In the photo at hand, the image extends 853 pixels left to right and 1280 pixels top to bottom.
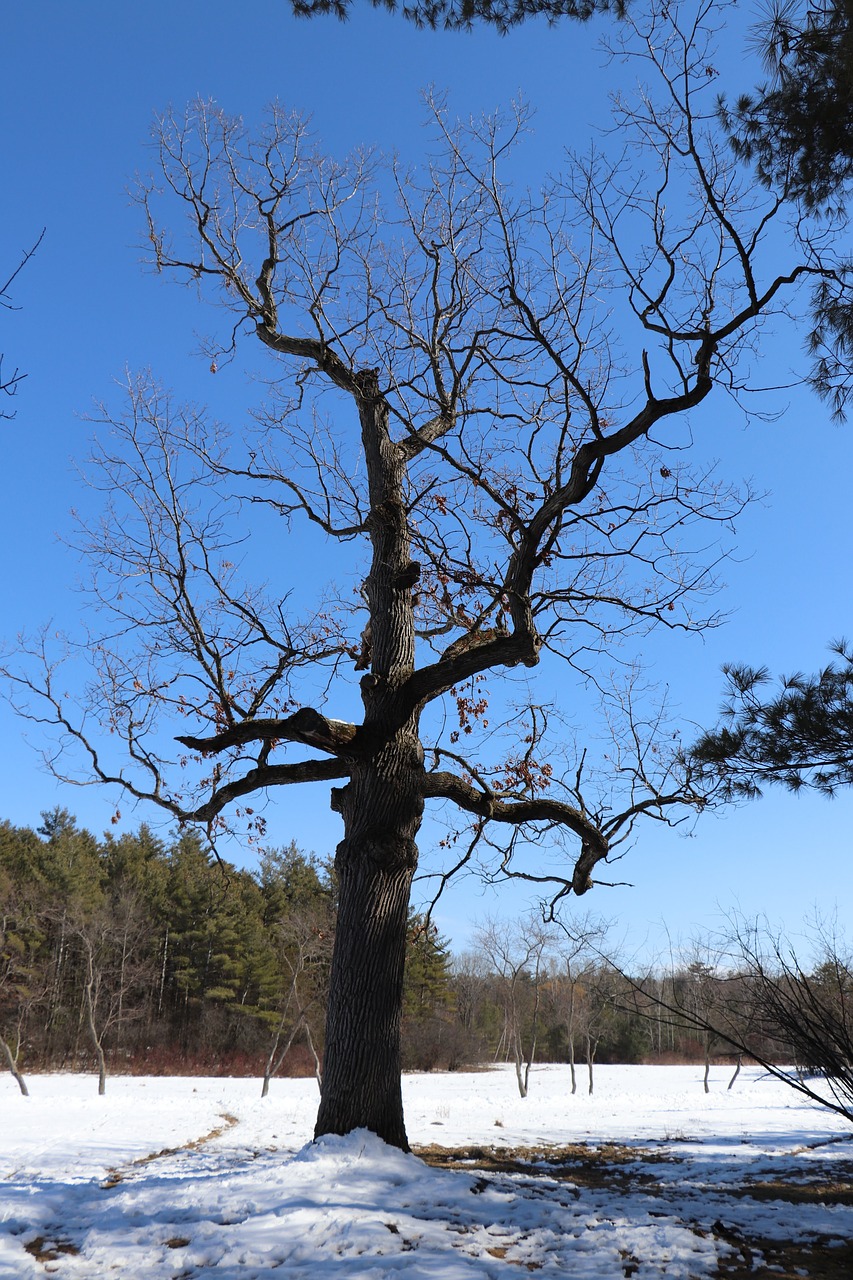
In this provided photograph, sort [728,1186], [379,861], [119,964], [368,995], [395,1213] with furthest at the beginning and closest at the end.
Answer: [119,964], [728,1186], [379,861], [368,995], [395,1213]

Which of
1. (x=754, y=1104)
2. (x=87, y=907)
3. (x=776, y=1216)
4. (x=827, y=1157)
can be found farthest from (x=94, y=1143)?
(x=87, y=907)

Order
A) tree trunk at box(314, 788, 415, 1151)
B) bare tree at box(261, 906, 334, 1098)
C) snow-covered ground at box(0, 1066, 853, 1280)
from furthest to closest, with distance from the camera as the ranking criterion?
bare tree at box(261, 906, 334, 1098) → tree trunk at box(314, 788, 415, 1151) → snow-covered ground at box(0, 1066, 853, 1280)

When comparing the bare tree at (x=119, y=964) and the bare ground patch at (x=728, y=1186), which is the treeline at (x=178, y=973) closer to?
the bare tree at (x=119, y=964)

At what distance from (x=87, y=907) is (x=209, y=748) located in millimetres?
28368

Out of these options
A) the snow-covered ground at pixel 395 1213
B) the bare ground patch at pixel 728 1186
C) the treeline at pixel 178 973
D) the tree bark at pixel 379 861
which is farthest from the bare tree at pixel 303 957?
the tree bark at pixel 379 861

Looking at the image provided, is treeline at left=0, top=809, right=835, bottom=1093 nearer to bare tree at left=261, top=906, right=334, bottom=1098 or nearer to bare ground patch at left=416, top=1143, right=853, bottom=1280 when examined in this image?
bare tree at left=261, top=906, right=334, bottom=1098

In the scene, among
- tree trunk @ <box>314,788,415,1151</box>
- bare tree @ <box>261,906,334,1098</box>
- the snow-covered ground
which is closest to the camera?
the snow-covered ground

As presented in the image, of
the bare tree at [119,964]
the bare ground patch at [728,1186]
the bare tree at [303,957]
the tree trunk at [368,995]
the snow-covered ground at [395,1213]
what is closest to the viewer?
the snow-covered ground at [395,1213]

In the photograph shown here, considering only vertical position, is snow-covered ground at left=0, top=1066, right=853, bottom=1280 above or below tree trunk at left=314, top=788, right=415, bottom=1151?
below

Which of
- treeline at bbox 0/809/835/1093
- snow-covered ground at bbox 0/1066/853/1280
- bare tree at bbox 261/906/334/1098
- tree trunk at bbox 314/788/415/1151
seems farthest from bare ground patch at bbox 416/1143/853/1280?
treeline at bbox 0/809/835/1093

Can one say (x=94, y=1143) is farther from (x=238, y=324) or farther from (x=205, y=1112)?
(x=238, y=324)

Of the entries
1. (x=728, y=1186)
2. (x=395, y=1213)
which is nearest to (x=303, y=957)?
(x=728, y=1186)

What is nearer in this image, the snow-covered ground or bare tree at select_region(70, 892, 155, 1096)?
the snow-covered ground

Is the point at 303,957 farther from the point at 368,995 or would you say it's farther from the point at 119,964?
the point at 119,964
